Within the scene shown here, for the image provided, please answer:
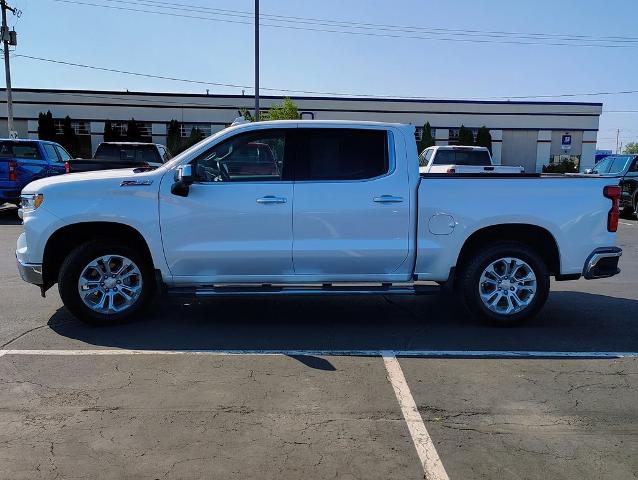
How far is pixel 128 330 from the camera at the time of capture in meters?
5.73

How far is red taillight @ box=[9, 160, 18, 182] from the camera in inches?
571

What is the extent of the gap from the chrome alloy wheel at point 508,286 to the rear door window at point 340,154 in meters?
1.58

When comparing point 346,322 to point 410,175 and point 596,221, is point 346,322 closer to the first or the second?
point 410,175

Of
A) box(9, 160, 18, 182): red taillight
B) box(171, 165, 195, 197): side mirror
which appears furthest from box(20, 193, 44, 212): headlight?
box(9, 160, 18, 182): red taillight

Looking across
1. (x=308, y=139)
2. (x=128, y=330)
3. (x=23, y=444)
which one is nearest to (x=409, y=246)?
(x=308, y=139)

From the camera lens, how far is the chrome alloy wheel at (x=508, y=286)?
5.88 meters

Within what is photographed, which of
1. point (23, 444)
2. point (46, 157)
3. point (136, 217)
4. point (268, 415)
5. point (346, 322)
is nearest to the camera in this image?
point (23, 444)

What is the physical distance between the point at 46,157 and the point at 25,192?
1108 cm

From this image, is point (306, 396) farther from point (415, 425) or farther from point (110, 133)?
point (110, 133)

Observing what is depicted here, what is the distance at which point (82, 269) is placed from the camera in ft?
18.7

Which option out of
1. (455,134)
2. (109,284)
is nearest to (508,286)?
(109,284)

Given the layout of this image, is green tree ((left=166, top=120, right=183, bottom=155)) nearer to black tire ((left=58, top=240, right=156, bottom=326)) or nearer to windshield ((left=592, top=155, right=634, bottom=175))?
windshield ((left=592, top=155, right=634, bottom=175))

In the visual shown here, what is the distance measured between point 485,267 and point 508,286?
13.4 inches

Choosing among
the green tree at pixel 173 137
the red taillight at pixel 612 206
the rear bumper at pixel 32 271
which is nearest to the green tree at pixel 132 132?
the green tree at pixel 173 137
